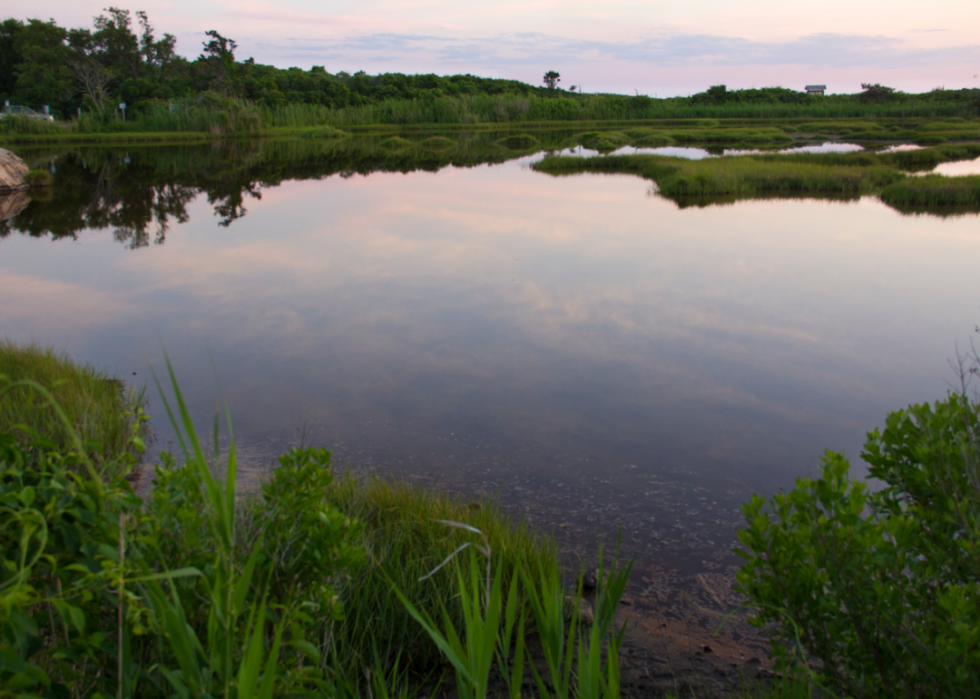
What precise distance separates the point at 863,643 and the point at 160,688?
1.65 meters

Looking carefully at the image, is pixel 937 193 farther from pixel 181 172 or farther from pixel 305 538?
pixel 181 172

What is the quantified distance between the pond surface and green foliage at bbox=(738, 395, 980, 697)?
141 centimetres

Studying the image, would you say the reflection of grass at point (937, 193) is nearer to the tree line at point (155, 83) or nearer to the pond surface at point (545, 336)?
the pond surface at point (545, 336)

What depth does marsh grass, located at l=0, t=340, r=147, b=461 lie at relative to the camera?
3.74m

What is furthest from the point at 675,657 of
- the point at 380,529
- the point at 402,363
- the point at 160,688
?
the point at 402,363

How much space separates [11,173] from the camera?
637 inches

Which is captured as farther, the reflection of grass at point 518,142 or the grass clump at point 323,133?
the grass clump at point 323,133

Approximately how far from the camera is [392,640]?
2447 mm

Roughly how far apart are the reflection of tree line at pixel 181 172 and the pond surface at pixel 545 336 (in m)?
0.22

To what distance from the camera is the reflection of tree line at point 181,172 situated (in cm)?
1307

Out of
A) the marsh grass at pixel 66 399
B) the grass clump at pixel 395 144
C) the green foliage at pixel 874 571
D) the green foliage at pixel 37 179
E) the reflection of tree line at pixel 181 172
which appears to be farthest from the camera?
the grass clump at pixel 395 144

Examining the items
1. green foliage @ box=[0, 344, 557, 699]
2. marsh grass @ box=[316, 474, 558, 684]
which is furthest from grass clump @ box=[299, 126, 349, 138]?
green foliage @ box=[0, 344, 557, 699]

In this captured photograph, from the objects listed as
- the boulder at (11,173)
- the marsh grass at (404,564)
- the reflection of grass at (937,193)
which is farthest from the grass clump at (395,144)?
the marsh grass at (404,564)

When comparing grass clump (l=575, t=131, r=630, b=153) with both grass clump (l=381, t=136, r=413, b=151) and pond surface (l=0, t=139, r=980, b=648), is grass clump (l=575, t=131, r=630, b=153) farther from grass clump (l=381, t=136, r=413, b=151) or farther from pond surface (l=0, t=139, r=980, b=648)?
pond surface (l=0, t=139, r=980, b=648)
